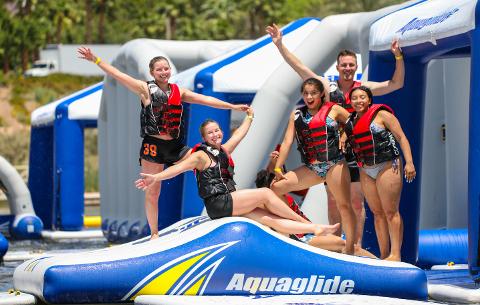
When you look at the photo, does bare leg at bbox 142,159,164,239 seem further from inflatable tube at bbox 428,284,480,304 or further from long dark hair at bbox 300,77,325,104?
inflatable tube at bbox 428,284,480,304

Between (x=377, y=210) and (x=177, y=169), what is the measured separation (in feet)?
5.33

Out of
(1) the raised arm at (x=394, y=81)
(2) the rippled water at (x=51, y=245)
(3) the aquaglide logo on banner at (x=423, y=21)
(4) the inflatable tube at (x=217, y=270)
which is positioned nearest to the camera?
(4) the inflatable tube at (x=217, y=270)

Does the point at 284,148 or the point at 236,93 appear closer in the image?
the point at 284,148

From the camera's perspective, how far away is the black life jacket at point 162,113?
30.9ft

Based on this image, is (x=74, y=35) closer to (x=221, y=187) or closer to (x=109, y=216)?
(x=109, y=216)

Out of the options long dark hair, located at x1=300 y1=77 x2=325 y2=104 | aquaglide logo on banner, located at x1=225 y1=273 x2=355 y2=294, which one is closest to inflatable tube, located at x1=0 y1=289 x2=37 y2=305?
aquaglide logo on banner, located at x1=225 y1=273 x2=355 y2=294

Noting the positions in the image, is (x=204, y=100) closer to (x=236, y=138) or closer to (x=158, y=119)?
(x=158, y=119)

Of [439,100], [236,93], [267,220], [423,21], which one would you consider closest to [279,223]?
[267,220]

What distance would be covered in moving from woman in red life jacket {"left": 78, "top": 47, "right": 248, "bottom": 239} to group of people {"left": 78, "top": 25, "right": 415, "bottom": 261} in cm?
23

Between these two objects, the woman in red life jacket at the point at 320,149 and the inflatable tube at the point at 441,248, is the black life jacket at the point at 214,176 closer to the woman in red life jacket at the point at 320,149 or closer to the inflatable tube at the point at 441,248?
the woman in red life jacket at the point at 320,149

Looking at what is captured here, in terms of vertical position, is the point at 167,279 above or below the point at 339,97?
below

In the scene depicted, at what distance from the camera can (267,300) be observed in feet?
25.2

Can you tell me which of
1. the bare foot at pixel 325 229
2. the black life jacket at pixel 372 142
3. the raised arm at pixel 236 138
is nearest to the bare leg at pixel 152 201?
the raised arm at pixel 236 138

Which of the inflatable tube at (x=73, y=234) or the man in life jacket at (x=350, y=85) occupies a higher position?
the man in life jacket at (x=350, y=85)
